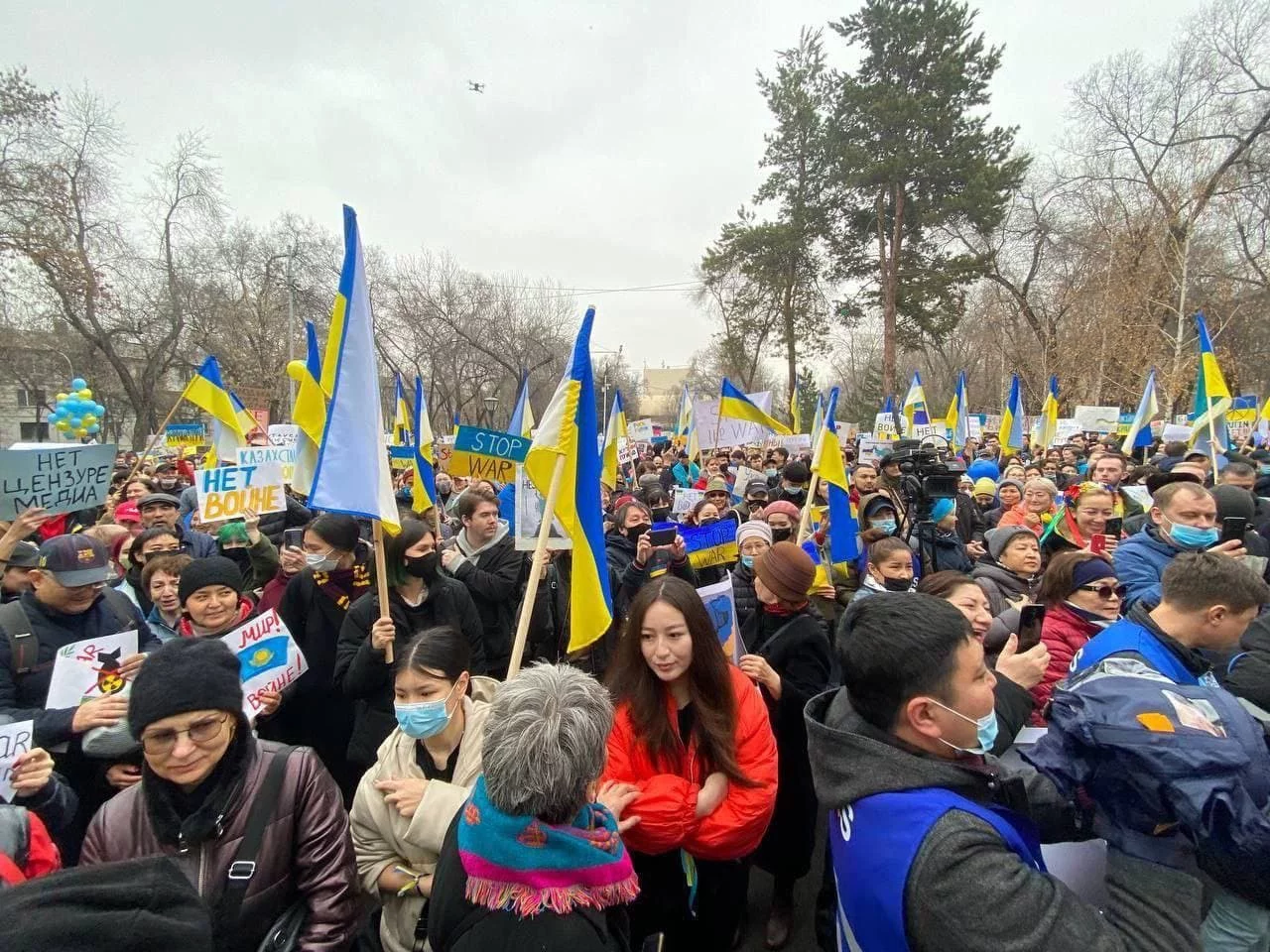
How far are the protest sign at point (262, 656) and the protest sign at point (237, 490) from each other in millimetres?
2160

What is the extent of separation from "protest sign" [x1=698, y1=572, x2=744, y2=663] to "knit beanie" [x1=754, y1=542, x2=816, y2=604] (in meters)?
0.21

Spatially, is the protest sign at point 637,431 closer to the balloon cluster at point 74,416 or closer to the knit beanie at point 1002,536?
the balloon cluster at point 74,416

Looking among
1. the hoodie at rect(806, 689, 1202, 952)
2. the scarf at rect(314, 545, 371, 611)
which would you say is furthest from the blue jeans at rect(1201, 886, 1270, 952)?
the scarf at rect(314, 545, 371, 611)

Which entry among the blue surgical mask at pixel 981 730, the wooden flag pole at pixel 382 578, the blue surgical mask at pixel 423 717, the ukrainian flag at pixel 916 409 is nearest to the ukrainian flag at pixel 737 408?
the wooden flag pole at pixel 382 578

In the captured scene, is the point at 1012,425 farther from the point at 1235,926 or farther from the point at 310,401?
the point at 310,401

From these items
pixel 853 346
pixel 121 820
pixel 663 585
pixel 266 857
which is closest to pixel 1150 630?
pixel 663 585

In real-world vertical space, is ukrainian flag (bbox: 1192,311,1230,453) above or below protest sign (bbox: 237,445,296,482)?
above

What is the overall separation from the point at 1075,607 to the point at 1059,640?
189 mm

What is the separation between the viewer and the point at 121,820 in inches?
75.6

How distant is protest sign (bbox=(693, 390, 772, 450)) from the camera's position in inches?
346

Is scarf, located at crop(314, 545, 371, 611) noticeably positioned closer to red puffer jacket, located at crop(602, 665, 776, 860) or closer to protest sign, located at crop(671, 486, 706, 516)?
red puffer jacket, located at crop(602, 665, 776, 860)

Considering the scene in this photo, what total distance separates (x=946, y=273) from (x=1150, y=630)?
25.3 m

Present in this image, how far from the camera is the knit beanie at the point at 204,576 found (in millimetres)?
3137

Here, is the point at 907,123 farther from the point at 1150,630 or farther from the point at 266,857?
the point at 266,857
